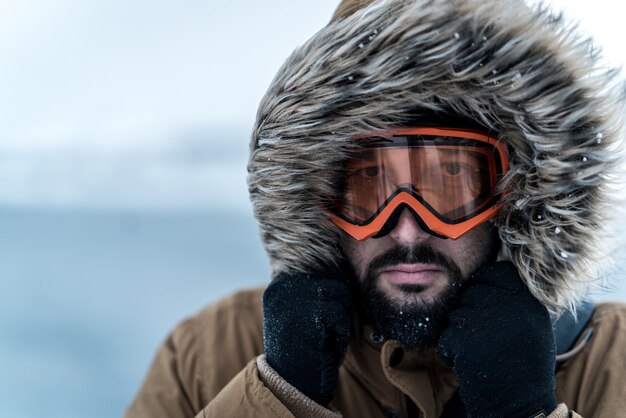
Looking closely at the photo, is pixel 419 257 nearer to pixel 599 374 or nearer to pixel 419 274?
pixel 419 274

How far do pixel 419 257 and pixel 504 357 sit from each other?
1.10 feet

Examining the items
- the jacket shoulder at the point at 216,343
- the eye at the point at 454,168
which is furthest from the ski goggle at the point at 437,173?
the jacket shoulder at the point at 216,343

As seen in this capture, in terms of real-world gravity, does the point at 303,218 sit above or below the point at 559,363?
above

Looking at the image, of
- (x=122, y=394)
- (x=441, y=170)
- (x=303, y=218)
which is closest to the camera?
(x=441, y=170)

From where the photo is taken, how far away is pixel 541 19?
1459 mm

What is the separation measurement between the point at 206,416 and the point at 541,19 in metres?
1.28

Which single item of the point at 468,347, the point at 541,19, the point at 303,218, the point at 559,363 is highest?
the point at 541,19

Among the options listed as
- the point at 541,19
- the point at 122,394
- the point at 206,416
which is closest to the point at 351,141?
the point at 541,19

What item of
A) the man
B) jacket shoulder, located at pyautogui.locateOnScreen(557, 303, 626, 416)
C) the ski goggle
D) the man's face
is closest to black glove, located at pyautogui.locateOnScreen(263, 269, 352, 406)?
the man

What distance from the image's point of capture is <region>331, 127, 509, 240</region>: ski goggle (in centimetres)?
157

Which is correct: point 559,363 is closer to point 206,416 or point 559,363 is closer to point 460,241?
point 460,241

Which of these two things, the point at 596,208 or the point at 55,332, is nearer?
the point at 596,208

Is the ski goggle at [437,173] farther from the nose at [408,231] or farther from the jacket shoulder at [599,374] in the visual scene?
the jacket shoulder at [599,374]

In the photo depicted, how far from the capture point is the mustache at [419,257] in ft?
5.44
